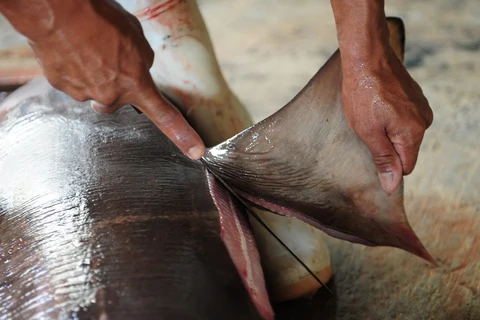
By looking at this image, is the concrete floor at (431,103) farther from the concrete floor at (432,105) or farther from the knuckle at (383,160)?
the knuckle at (383,160)

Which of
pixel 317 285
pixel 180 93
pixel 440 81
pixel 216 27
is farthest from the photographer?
pixel 216 27

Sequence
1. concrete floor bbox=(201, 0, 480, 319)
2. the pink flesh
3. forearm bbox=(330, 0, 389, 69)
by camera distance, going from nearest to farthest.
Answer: the pink flesh
forearm bbox=(330, 0, 389, 69)
concrete floor bbox=(201, 0, 480, 319)

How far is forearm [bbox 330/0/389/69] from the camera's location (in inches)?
52.2

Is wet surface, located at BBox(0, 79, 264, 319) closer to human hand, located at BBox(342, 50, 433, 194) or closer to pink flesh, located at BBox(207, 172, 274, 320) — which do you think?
pink flesh, located at BBox(207, 172, 274, 320)

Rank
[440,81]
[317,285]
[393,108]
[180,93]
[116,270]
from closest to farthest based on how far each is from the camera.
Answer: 1. [116,270]
2. [393,108]
3. [317,285]
4. [180,93]
5. [440,81]

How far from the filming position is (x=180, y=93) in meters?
1.80

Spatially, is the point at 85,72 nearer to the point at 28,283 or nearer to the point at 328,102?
the point at 28,283

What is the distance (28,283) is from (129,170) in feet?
1.14

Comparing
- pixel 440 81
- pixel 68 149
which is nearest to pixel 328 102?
pixel 68 149

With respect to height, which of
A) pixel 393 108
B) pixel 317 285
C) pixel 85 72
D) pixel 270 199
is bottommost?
pixel 317 285

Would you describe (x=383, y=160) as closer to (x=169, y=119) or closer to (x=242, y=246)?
(x=242, y=246)

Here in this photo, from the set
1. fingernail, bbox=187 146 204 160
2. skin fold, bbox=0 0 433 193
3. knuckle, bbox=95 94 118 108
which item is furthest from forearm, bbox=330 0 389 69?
knuckle, bbox=95 94 118 108

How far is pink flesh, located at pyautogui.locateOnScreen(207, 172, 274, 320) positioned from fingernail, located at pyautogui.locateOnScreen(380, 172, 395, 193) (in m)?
0.34

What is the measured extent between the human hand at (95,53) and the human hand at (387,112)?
15.2 inches
